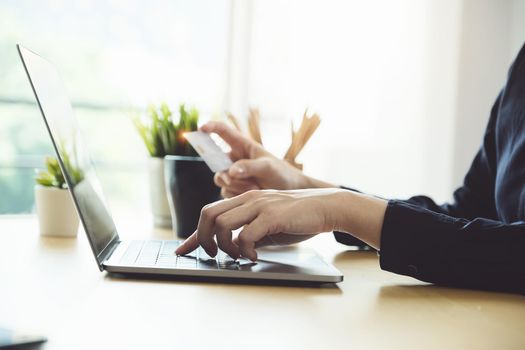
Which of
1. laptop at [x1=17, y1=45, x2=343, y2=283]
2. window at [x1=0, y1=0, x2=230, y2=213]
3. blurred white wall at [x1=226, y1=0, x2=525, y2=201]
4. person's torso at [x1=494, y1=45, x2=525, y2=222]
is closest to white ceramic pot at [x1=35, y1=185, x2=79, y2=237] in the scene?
laptop at [x1=17, y1=45, x2=343, y2=283]

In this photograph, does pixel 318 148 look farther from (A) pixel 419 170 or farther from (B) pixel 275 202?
(B) pixel 275 202

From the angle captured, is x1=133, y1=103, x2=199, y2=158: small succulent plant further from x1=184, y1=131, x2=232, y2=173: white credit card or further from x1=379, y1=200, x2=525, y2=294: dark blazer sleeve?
x1=379, y1=200, x2=525, y2=294: dark blazer sleeve

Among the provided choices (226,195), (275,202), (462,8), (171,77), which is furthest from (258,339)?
(171,77)

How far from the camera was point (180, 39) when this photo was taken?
2.93 m

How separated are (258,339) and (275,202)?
303 mm

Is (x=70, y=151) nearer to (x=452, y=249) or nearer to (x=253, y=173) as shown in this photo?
(x=253, y=173)

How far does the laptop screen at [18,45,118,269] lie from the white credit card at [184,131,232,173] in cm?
19

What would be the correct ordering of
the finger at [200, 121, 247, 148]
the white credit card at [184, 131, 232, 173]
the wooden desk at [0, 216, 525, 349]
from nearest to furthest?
the wooden desk at [0, 216, 525, 349]
the white credit card at [184, 131, 232, 173]
the finger at [200, 121, 247, 148]

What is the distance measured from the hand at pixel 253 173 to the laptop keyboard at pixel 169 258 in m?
0.23

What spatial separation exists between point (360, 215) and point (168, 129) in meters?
0.59

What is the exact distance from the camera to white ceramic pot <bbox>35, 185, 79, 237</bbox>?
3.59 feet

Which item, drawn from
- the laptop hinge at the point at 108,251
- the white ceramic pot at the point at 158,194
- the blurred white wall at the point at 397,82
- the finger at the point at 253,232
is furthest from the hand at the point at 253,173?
the blurred white wall at the point at 397,82

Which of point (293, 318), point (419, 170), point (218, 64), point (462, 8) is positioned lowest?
point (419, 170)

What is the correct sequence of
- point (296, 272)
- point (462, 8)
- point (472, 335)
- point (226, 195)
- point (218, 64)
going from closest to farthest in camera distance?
point (472, 335) < point (296, 272) < point (226, 195) < point (462, 8) < point (218, 64)
